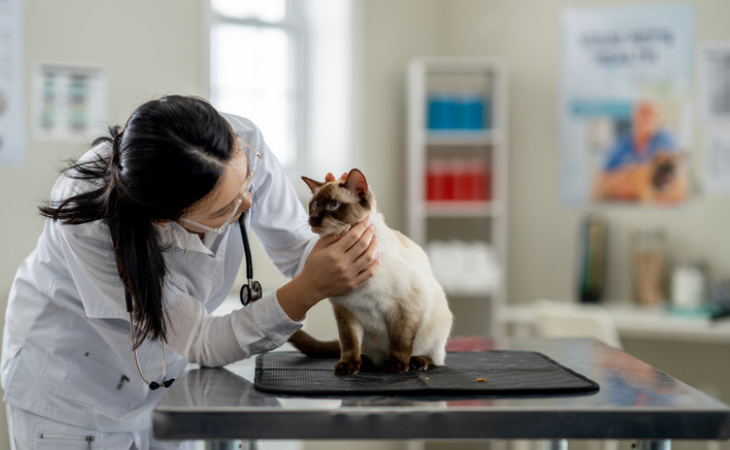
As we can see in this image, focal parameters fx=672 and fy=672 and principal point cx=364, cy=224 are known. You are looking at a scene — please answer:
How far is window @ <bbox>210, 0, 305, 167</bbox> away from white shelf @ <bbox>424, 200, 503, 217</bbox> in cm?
79

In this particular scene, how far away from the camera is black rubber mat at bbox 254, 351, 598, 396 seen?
1.03 metres

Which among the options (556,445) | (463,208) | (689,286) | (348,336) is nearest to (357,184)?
(348,336)

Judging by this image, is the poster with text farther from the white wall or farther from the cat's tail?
the cat's tail

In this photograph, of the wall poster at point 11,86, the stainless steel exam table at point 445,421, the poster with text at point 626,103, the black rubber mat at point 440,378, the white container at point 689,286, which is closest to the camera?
the stainless steel exam table at point 445,421

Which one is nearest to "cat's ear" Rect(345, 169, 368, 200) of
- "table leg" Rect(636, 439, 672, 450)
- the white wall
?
"table leg" Rect(636, 439, 672, 450)

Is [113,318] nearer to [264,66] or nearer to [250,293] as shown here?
[250,293]

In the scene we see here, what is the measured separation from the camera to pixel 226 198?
1.14 meters

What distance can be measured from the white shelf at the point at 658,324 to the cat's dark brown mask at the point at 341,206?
2520 mm

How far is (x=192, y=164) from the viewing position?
105 cm

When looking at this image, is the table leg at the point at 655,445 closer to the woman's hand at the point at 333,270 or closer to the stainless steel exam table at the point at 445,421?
the stainless steel exam table at the point at 445,421

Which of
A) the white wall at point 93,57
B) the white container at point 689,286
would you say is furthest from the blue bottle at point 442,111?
the white container at point 689,286

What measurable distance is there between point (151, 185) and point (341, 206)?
315mm

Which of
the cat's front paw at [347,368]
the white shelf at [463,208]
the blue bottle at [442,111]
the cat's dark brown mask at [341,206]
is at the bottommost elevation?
the cat's front paw at [347,368]

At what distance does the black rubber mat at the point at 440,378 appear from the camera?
40.5 inches
